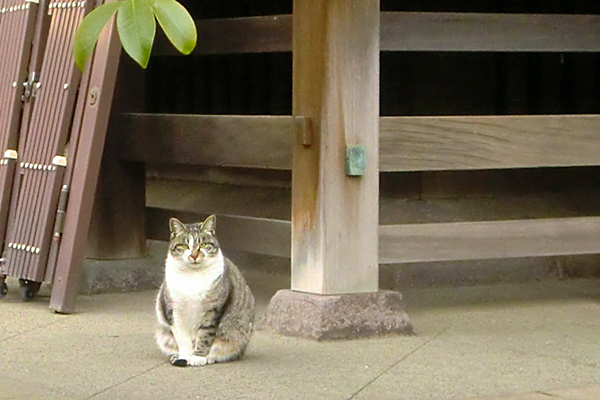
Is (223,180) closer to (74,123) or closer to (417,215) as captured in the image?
(417,215)

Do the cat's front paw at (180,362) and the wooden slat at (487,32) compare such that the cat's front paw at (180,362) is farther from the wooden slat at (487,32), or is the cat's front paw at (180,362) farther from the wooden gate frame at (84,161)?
the wooden slat at (487,32)

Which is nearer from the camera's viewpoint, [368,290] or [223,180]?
[368,290]

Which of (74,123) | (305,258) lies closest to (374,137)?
(305,258)

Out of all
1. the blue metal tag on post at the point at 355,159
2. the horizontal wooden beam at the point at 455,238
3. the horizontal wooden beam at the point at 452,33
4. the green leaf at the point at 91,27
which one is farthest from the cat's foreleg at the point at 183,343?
the green leaf at the point at 91,27

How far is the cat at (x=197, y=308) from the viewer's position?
508cm

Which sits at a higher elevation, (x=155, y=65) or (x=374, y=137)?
(x=155, y=65)

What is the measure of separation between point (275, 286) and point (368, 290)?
5.87 ft

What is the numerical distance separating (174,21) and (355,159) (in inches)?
154

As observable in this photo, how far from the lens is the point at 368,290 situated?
5.81m

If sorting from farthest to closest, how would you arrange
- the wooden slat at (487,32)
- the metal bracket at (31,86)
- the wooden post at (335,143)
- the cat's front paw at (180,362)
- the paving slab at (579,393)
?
the metal bracket at (31,86)
the wooden slat at (487,32)
the wooden post at (335,143)
the cat's front paw at (180,362)
the paving slab at (579,393)

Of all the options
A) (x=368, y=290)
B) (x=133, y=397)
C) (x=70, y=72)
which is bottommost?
(x=133, y=397)

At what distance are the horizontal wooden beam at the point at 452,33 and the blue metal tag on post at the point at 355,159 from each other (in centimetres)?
66

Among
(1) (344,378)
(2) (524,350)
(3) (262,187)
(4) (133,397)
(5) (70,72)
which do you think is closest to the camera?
(4) (133,397)

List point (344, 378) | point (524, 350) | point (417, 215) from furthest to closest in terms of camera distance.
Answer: point (417, 215) → point (524, 350) → point (344, 378)
